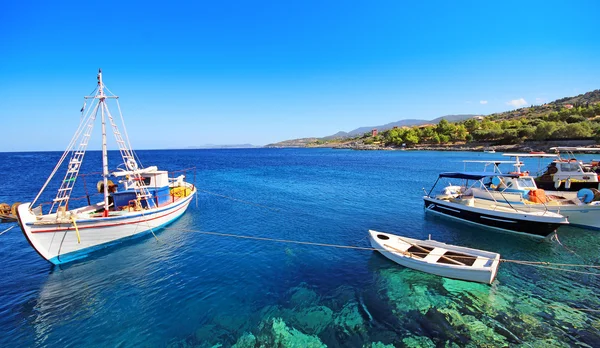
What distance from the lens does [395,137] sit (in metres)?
183

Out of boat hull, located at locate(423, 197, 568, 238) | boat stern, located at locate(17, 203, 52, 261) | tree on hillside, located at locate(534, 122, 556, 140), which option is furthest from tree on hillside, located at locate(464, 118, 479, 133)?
boat stern, located at locate(17, 203, 52, 261)

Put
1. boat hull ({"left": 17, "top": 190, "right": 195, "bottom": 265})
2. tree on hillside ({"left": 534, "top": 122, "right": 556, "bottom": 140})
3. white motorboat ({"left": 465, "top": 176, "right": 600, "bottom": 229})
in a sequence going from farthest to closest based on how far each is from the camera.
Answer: tree on hillside ({"left": 534, "top": 122, "right": 556, "bottom": 140}), white motorboat ({"left": 465, "top": 176, "right": 600, "bottom": 229}), boat hull ({"left": 17, "top": 190, "right": 195, "bottom": 265})

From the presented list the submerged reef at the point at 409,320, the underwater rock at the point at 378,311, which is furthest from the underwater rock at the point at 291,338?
the underwater rock at the point at 378,311

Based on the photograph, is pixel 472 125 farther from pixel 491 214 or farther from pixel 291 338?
pixel 291 338

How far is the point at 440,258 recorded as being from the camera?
14695mm

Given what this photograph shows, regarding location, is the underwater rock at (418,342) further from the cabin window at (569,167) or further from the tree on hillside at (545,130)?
the tree on hillside at (545,130)

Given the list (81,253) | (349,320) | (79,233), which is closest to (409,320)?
(349,320)

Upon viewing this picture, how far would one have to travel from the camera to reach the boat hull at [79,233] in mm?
15086

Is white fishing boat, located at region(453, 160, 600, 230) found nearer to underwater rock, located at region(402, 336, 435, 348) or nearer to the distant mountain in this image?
underwater rock, located at region(402, 336, 435, 348)

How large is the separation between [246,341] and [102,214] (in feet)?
49.7

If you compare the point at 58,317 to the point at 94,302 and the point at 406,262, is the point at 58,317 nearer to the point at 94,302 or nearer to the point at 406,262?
the point at 94,302

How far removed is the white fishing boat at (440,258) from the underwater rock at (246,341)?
8.88 meters

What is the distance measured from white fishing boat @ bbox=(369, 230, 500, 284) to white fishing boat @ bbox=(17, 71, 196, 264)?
16.6 metres

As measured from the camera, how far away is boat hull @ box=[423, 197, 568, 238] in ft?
60.3
